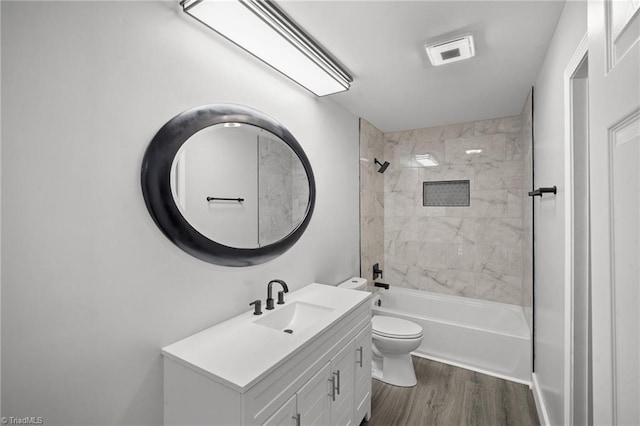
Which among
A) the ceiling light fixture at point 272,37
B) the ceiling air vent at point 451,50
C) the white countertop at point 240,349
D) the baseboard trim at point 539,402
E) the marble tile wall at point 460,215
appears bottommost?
the baseboard trim at point 539,402

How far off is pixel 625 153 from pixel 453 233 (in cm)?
309

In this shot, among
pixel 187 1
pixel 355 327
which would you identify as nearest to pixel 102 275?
pixel 187 1

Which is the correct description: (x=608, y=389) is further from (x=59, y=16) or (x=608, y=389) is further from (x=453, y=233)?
(x=453, y=233)

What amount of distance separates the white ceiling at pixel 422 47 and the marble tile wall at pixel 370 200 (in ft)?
1.83

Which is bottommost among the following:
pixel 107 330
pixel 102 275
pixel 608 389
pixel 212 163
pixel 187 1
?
pixel 107 330

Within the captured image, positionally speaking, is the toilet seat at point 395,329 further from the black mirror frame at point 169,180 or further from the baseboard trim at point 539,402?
the black mirror frame at point 169,180

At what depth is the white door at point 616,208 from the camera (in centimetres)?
48

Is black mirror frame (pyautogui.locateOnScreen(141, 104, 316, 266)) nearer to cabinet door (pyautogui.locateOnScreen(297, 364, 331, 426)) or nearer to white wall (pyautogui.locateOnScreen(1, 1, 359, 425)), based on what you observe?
white wall (pyautogui.locateOnScreen(1, 1, 359, 425))

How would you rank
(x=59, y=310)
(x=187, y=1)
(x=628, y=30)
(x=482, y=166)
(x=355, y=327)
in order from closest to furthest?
(x=628, y=30) < (x=59, y=310) < (x=187, y=1) < (x=355, y=327) < (x=482, y=166)

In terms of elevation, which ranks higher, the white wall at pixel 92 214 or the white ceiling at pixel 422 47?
the white ceiling at pixel 422 47

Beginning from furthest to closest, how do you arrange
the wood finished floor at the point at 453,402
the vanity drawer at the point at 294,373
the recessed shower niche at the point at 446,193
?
the recessed shower niche at the point at 446,193
the wood finished floor at the point at 453,402
the vanity drawer at the point at 294,373

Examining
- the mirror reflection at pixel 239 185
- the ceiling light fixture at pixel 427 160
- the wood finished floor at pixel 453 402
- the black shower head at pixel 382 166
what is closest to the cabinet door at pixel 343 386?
the wood finished floor at pixel 453 402

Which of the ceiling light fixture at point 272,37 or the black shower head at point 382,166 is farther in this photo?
the black shower head at point 382,166

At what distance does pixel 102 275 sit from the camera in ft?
3.58
